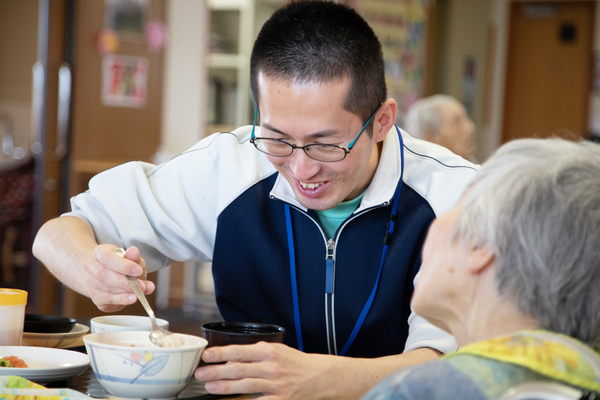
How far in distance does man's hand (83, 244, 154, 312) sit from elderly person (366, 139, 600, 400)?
60 cm

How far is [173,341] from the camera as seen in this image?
1167mm

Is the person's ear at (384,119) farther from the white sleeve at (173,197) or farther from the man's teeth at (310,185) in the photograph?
the white sleeve at (173,197)

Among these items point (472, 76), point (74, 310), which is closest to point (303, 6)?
point (74, 310)

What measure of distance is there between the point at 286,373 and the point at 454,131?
3.59 metres

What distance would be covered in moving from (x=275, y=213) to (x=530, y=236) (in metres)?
0.88

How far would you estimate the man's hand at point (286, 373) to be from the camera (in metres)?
1.11

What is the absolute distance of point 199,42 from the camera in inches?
202

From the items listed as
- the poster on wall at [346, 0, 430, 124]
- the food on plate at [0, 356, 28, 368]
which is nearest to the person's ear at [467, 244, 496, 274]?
the food on plate at [0, 356, 28, 368]

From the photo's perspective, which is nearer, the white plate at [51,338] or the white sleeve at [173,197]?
the white plate at [51,338]

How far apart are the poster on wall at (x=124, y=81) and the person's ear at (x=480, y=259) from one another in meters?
4.01

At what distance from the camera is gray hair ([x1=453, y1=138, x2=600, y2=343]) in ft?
2.90

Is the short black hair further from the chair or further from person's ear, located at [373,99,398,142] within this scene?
the chair

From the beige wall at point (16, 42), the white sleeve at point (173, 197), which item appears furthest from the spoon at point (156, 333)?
the beige wall at point (16, 42)

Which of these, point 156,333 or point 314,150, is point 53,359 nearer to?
point 156,333
